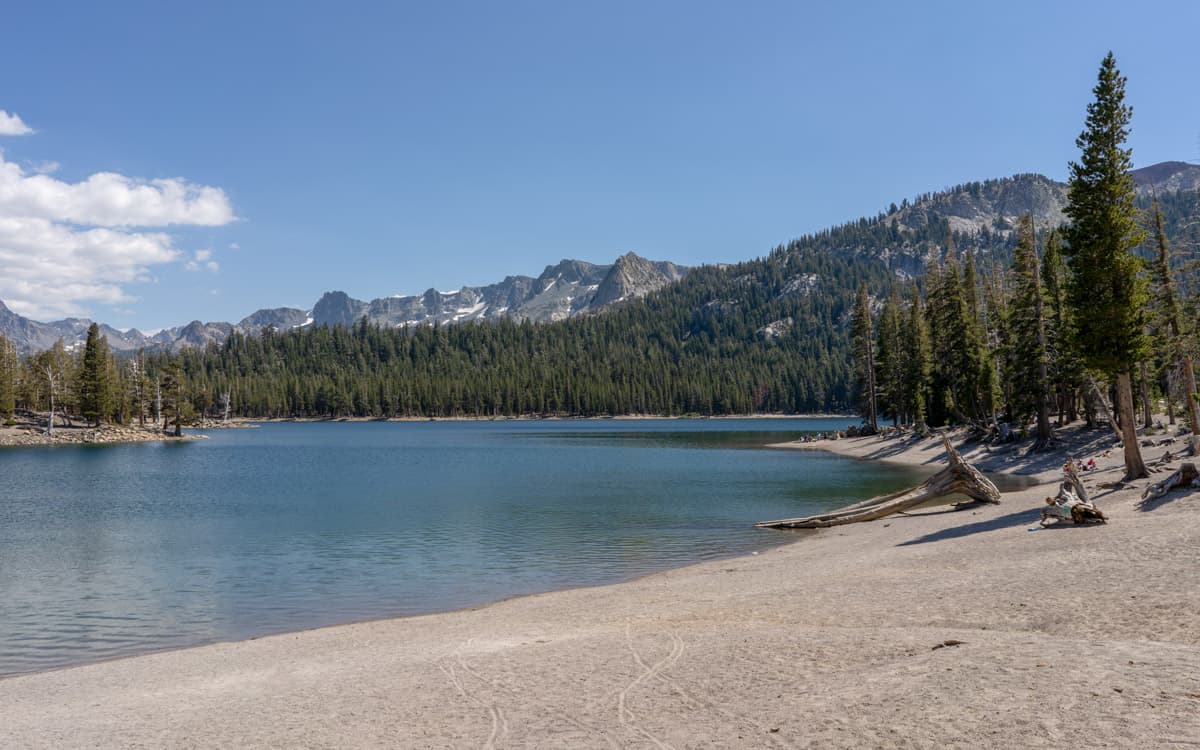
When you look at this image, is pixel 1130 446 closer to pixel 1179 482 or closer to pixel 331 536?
pixel 1179 482

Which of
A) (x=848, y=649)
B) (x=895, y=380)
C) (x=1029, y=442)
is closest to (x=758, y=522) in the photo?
(x=848, y=649)

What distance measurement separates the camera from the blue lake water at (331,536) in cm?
2116

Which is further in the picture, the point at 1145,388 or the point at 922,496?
the point at 1145,388

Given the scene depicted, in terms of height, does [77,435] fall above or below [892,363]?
below

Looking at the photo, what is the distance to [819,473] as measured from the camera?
61.8 meters

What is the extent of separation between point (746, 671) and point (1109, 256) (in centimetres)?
2686

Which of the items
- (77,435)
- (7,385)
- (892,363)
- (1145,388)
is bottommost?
(77,435)

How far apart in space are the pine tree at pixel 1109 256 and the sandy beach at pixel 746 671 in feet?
32.9

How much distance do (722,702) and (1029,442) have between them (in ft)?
189

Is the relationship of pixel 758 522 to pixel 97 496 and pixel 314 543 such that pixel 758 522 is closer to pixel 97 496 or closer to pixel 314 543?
pixel 314 543

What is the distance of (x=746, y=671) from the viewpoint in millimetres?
11555

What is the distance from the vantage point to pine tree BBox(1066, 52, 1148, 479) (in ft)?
95.0

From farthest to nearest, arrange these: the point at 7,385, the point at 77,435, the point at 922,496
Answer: the point at 7,385
the point at 77,435
the point at 922,496

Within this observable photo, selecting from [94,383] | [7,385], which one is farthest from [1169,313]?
[7,385]
